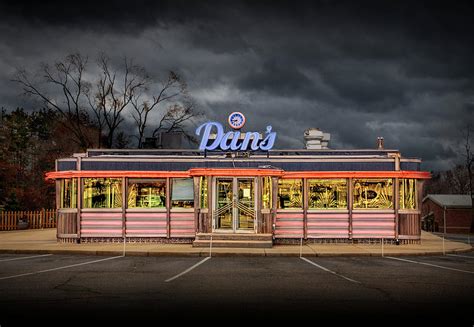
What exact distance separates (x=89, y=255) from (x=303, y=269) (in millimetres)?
8181

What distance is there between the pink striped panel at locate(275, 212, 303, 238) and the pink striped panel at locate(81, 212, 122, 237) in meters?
6.89

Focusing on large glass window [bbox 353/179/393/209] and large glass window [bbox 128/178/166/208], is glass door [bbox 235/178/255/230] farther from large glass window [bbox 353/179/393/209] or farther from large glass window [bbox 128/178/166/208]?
large glass window [bbox 353/179/393/209]

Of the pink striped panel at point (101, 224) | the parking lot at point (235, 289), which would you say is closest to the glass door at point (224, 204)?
the pink striped panel at point (101, 224)

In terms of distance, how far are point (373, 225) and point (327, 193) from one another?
7.84ft

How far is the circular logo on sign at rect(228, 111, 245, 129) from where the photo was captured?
2509 cm

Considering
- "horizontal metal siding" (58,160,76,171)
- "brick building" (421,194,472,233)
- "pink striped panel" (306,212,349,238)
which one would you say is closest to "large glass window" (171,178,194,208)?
"horizontal metal siding" (58,160,76,171)

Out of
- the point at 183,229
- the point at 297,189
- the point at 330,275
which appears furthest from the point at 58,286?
the point at 297,189

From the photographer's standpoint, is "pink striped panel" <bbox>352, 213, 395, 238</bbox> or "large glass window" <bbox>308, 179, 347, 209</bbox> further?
"large glass window" <bbox>308, 179, 347, 209</bbox>

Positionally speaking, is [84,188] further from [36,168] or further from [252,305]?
[36,168]

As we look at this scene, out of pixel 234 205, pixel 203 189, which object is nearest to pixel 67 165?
pixel 203 189

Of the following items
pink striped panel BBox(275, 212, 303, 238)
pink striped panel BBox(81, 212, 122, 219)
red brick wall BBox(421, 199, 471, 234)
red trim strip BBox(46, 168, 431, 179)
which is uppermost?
red trim strip BBox(46, 168, 431, 179)

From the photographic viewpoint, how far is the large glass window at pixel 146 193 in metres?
23.6

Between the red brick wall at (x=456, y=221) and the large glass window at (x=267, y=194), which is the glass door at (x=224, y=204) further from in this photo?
the red brick wall at (x=456, y=221)

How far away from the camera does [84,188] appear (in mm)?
23578
